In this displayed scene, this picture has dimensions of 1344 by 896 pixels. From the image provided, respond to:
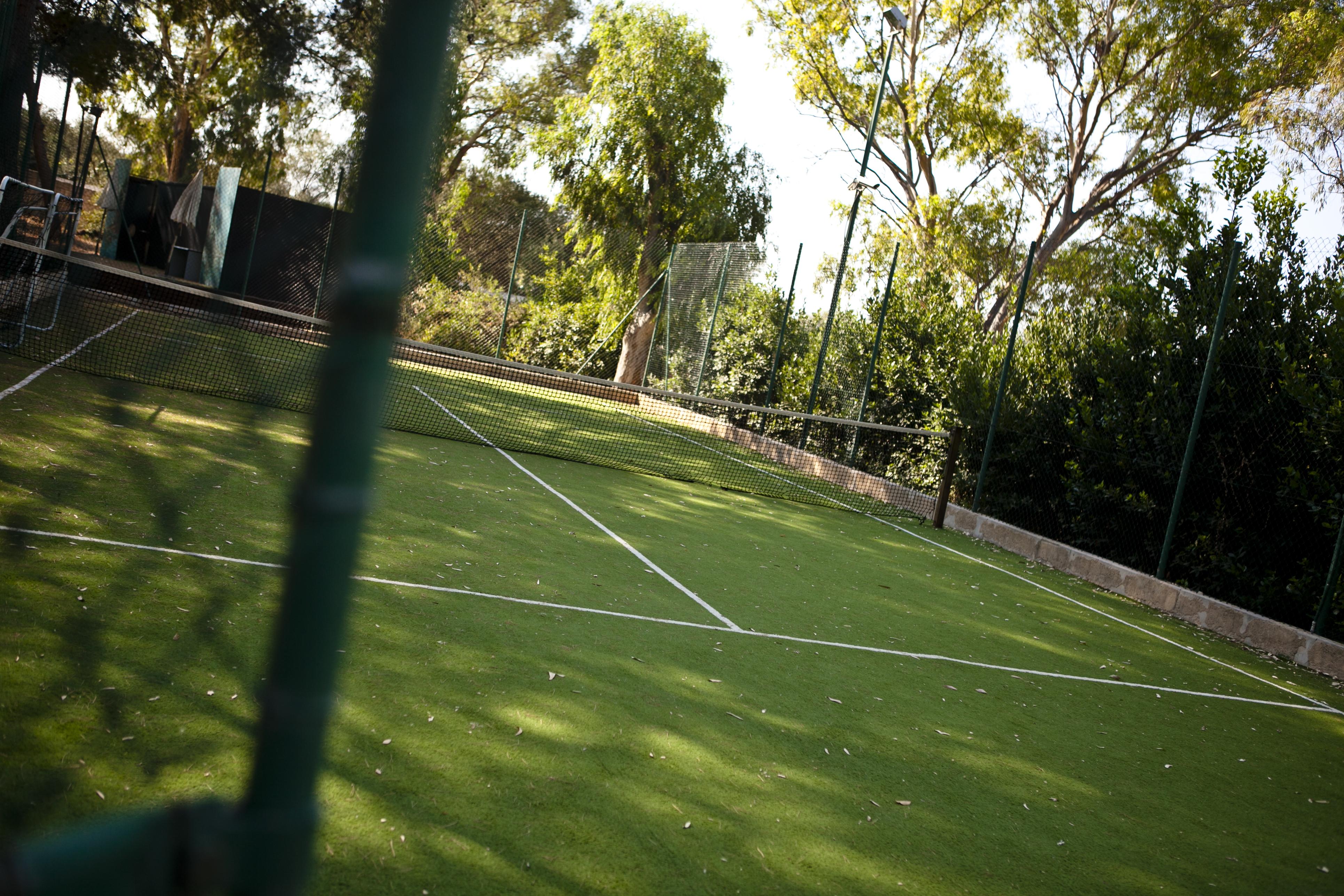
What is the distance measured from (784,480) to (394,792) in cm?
1004

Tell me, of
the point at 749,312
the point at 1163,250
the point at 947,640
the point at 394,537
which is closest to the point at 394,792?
the point at 394,537

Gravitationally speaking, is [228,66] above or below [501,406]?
above

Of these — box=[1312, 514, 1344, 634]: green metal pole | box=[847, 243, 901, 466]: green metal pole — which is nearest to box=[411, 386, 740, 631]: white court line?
box=[1312, 514, 1344, 634]: green metal pole

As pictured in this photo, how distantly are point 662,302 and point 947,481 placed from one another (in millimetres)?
10398

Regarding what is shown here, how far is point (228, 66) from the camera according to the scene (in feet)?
4.37

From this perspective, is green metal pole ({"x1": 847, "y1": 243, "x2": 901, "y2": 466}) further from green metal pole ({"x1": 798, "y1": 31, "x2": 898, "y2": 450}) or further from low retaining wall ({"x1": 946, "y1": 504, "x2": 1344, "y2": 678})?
low retaining wall ({"x1": 946, "y1": 504, "x2": 1344, "y2": 678})

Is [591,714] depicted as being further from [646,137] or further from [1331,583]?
[646,137]

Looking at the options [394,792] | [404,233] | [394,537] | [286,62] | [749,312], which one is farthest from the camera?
[749,312]

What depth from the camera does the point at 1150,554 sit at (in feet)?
30.7

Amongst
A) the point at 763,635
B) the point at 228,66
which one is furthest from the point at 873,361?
the point at 228,66

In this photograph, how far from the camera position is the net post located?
10422mm

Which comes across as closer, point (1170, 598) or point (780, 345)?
point (1170, 598)

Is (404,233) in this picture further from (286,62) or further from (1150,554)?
(1150,554)

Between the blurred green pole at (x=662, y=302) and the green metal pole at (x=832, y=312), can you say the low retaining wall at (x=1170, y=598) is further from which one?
the blurred green pole at (x=662, y=302)
